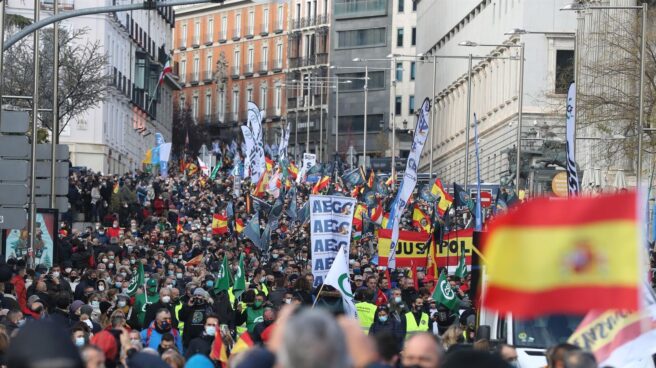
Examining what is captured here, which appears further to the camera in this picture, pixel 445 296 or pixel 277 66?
pixel 277 66

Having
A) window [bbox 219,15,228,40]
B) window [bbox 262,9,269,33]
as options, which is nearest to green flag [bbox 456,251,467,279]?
window [bbox 262,9,269,33]

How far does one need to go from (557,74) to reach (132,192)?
2537 cm

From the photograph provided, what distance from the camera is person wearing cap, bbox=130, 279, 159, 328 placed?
25109mm

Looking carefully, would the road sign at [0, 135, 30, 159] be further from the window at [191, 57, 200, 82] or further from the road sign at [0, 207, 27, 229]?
the window at [191, 57, 200, 82]

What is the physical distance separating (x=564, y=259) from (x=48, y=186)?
2763 centimetres

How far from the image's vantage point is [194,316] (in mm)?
22453

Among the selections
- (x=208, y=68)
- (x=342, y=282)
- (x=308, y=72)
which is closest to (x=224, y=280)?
(x=342, y=282)

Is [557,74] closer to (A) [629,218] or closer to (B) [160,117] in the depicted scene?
(B) [160,117]

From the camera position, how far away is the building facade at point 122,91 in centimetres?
8594

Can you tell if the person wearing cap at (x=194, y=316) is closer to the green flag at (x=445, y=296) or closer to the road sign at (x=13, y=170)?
the green flag at (x=445, y=296)

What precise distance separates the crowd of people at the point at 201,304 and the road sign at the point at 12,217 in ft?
2.17

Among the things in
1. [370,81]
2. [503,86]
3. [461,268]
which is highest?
[370,81]

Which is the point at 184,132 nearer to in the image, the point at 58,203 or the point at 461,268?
the point at 58,203

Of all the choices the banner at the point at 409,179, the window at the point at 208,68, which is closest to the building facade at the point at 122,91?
the banner at the point at 409,179
